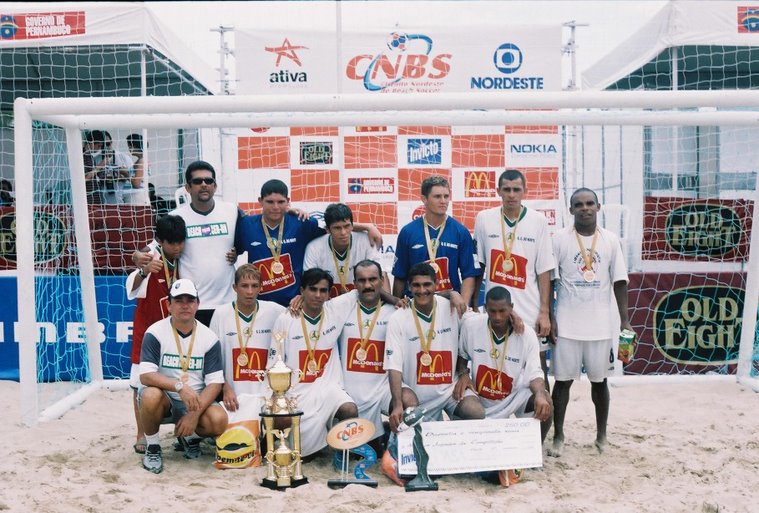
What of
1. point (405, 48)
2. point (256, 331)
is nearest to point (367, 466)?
point (256, 331)

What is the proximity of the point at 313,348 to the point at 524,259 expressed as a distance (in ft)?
4.41

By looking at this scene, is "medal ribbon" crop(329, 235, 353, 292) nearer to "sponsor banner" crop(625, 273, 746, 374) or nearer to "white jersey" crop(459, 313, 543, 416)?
"white jersey" crop(459, 313, 543, 416)

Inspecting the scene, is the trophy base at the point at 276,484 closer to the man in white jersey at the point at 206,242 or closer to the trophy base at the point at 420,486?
the trophy base at the point at 420,486

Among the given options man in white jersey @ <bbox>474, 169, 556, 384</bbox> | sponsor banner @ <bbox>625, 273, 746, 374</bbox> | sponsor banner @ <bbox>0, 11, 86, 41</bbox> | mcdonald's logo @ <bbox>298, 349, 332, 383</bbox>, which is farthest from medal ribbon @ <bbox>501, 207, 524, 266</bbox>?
sponsor banner @ <bbox>0, 11, 86, 41</bbox>

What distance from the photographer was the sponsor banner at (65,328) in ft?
23.1

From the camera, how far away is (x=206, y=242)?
5039mm

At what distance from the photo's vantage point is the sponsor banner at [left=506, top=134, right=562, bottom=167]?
8.47 m

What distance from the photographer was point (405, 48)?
8453 millimetres

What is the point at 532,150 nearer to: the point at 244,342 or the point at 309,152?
the point at 309,152

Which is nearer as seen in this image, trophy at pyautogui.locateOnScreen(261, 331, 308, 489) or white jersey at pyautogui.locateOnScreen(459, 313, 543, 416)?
trophy at pyautogui.locateOnScreen(261, 331, 308, 489)

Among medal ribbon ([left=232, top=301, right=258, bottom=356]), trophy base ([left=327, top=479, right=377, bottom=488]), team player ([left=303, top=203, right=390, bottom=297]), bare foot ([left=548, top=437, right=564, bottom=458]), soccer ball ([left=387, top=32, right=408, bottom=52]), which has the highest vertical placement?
soccer ball ([left=387, top=32, right=408, bottom=52])

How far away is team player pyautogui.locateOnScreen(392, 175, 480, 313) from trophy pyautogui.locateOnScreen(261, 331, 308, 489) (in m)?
1.01

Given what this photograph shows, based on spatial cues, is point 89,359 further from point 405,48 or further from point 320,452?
point 405,48

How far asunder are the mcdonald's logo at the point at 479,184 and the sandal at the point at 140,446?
459 cm
